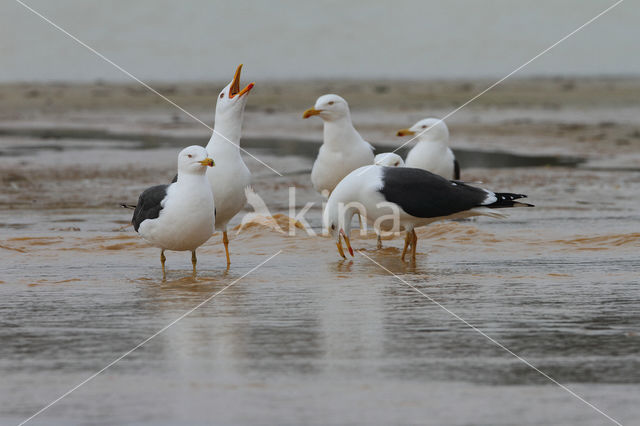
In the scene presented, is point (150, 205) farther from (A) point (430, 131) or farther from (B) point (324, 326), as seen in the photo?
(A) point (430, 131)

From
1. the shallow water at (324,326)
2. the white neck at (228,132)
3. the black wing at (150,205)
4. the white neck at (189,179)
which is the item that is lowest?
the shallow water at (324,326)

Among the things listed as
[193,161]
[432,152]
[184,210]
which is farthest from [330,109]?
[184,210]

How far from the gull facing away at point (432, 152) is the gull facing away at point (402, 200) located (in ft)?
8.06

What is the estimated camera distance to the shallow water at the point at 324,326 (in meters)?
4.34

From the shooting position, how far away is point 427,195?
8.12 metres

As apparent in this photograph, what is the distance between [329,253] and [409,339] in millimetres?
3184

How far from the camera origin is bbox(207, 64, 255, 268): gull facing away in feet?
26.6

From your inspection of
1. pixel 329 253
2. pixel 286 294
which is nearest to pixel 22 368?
pixel 286 294

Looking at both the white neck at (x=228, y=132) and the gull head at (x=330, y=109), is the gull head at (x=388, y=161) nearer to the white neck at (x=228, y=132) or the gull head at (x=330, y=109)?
the gull head at (x=330, y=109)

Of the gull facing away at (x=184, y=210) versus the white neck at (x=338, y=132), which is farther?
the white neck at (x=338, y=132)

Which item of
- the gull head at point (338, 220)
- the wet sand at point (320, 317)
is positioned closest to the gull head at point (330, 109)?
the wet sand at point (320, 317)

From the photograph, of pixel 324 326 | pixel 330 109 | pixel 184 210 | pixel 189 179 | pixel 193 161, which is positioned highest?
pixel 330 109

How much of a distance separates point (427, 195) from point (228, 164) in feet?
5.38

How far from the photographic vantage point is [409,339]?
5406 mm
